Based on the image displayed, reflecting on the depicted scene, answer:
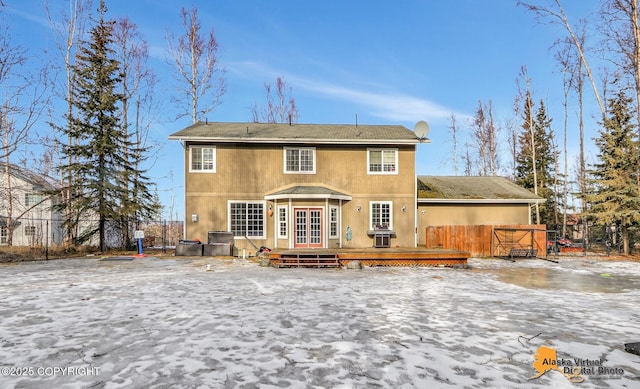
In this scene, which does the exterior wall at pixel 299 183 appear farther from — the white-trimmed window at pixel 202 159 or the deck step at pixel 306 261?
the deck step at pixel 306 261

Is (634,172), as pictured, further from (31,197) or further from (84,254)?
(31,197)

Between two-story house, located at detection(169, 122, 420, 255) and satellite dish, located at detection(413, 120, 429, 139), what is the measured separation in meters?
0.36

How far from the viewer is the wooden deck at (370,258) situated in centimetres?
1285

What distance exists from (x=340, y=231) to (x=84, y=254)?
12667 millimetres

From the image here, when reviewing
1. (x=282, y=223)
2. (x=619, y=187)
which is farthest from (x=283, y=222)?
(x=619, y=187)

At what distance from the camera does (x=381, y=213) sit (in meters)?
17.7

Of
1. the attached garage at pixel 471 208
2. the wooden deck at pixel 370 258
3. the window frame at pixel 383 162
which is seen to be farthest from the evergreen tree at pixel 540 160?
the wooden deck at pixel 370 258

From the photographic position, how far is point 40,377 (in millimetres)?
3590

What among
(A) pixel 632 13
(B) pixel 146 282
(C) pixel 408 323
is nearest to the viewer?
(C) pixel 408 323

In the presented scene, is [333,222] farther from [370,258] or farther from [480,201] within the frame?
[480,201]

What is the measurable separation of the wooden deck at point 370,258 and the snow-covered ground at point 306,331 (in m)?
2.98

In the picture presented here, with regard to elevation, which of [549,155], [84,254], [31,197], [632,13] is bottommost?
[84,254]

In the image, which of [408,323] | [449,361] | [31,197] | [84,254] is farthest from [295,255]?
[31,197]

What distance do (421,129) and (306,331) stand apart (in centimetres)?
1491
